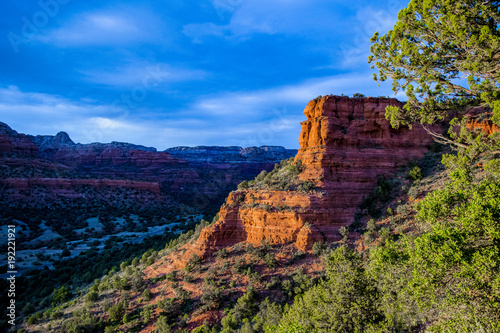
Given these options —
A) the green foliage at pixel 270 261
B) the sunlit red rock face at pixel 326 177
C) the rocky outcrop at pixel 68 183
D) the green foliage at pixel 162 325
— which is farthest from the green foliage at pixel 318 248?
the rocky outcrop at pixel 68 183

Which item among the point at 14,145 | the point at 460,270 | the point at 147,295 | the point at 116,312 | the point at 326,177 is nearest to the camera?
the point at 460,270

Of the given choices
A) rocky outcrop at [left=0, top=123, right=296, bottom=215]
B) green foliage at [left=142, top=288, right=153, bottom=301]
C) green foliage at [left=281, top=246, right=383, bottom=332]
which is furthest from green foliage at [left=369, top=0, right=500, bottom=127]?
rocky outcrop at [left=0, top=123, right=296, bottom=215]

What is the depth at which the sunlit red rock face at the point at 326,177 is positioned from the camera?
22.1 metres

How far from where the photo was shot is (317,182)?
23828mm

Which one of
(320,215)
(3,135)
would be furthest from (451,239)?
(3,135)

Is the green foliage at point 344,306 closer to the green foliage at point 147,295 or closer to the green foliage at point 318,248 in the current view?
the green foliage at point 318,248

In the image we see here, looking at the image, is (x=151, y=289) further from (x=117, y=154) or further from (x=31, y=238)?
(x=117, y=154)

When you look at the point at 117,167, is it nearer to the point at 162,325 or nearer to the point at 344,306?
the point at 162,325

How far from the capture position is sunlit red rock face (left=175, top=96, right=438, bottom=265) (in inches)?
872

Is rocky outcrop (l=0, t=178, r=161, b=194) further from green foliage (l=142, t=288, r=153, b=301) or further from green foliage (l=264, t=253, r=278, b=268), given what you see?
green foliage (l=264, t=253, r=278, b=268)

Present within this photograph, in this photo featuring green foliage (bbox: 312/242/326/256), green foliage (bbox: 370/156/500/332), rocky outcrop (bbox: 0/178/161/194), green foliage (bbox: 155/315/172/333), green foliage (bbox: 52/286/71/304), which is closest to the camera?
green foliage (bbox: 370/156/500/332)

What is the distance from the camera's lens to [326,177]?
24.1 meters

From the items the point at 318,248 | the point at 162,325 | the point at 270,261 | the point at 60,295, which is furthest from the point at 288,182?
the point at 60,295

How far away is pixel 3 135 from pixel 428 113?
9538cm
